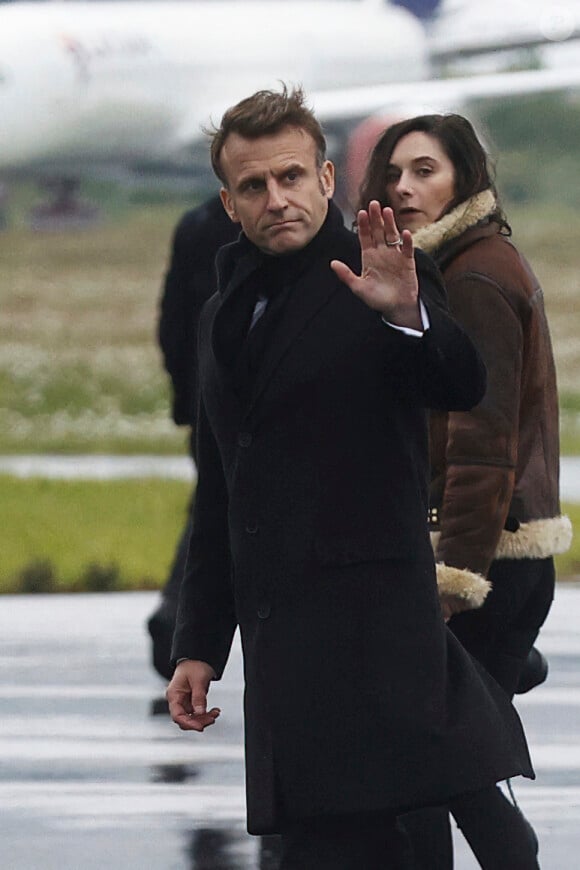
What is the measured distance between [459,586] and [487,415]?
1.04 ft

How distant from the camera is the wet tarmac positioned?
5797mm

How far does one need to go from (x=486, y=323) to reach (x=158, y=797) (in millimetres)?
2319

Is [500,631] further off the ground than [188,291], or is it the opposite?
[188,291]

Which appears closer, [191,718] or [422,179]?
[191,718]

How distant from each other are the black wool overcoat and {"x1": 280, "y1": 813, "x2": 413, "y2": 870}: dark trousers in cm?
5

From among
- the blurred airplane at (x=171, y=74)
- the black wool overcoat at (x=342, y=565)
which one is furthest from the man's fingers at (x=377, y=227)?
the blurred airplane at (x=171, y=74)

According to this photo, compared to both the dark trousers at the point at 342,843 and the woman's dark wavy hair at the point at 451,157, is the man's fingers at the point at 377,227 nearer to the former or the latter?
the dark trousers at the point at 342,843

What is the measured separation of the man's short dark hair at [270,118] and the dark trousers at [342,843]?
1034mm

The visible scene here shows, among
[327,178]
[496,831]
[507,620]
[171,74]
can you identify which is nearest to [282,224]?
[327,178]

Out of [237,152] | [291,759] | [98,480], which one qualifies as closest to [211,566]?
[291,759]

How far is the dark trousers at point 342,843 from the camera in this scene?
12.7ft

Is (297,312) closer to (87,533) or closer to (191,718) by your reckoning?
(191,718)

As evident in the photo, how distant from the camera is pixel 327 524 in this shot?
3.83m

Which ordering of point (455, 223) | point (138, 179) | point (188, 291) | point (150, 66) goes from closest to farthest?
point (455, 223) → point (188, 291) → point (138, 179) → point (150, 66)
